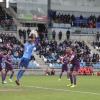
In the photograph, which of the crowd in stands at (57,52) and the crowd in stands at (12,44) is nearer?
the crowd in stands at (12,44)

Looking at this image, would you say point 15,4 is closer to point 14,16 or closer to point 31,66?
point 14,16

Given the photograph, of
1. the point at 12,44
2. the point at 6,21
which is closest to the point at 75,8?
the point at 6,21

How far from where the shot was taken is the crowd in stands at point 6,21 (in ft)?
151

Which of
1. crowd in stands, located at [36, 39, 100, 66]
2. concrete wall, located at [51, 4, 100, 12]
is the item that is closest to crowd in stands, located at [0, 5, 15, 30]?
crowd in stands, located at [36, 39, 100, 66]

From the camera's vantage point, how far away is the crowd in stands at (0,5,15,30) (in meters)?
45.9

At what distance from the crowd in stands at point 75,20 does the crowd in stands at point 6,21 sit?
5989 millimetres

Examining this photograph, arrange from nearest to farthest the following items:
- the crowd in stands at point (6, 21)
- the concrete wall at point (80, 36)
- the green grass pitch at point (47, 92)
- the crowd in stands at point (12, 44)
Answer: the green grass pitch at point (47, 92)
the crowd in stands at point (12, 44)
the crowd in stands at point (6, 21)
the concrete wall at point (80, 36)

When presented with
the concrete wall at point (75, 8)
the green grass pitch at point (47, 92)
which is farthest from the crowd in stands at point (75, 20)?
the green grass pitch at point (47, 92)

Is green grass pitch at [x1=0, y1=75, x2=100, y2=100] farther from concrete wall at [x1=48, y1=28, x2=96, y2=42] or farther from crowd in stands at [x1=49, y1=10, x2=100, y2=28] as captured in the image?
crowd in stands at [x1=49, y1=10, x2=100, y2=28]

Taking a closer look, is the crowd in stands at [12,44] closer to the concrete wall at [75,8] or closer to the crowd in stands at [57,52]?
the crowd in stands at [57,52]

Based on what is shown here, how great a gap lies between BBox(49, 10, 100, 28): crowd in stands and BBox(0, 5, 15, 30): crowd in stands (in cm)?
599

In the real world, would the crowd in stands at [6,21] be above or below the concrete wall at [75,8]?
below

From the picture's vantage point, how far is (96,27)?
173 ft

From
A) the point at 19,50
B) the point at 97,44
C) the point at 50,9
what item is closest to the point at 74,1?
the point at 50,9
